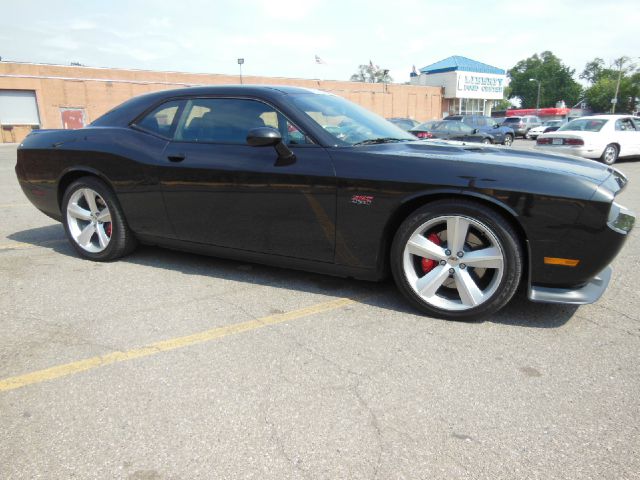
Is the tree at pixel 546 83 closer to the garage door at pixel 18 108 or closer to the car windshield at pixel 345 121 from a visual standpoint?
the garage door at pixel 18 108

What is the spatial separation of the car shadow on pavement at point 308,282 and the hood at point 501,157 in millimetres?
945

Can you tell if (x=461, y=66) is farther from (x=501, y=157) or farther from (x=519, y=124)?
(x=501, y=157)

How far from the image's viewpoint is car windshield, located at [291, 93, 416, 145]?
11.4 ft

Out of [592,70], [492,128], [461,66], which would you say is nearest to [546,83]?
[592,70]

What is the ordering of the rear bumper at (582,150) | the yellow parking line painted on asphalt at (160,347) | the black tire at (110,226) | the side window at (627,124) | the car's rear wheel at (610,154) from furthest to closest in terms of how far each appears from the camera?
the side window at (627,124) < the car's rear wheel at (610,154) < the rear bumper at (582,150) < the black tire at (110,226) < the yellow parking line painted on asphalt at (160,347)

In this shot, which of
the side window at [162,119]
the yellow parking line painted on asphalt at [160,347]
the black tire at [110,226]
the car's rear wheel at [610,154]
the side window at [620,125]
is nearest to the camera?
the yellow parking line painted on asphalt at [160,347]

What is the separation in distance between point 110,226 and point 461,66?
180ft

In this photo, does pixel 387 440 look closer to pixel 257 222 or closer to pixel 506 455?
pixel 506 455

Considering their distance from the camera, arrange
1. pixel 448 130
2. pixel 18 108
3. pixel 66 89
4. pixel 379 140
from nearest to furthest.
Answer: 1. pixel 379 140
2. pixel 448 130
3. pixel 18 108
4. pixel 66 89

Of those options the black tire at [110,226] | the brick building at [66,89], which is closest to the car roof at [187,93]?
the black tire at [110,226]

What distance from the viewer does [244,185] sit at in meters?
3.49

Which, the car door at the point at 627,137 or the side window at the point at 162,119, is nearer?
the side window at the point at 162,119

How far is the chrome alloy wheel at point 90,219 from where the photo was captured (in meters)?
4.32

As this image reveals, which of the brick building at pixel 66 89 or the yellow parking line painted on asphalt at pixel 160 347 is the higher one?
the brick building at pixel 66 89
